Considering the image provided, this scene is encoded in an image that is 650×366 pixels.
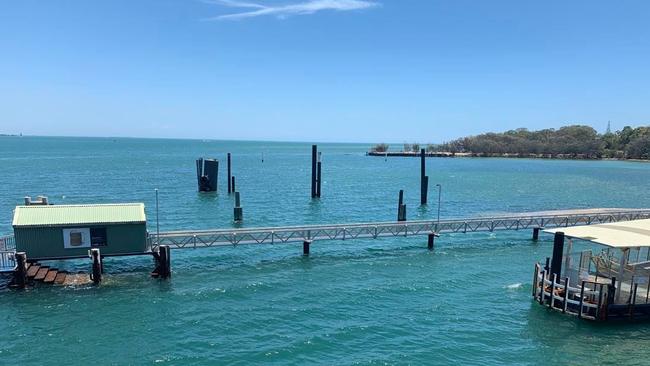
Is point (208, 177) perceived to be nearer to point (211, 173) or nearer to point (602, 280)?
point (211, 173)

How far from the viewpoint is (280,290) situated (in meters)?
28.8

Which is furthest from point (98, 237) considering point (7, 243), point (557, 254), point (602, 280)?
point (602, 280)

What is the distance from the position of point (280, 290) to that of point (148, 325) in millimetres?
8007

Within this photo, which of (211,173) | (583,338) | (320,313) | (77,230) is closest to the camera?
(583,338)

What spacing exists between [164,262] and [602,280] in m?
25.5

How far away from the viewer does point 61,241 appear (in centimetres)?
2972

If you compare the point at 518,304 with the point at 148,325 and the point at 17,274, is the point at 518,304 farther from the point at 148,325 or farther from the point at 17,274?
the point at 17,274

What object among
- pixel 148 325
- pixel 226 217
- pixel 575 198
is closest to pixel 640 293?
pixel 148 325

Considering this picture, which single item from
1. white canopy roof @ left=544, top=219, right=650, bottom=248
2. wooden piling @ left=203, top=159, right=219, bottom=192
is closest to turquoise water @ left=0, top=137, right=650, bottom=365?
white canopy roof @ left=544, top=219, right=650, bottom=248

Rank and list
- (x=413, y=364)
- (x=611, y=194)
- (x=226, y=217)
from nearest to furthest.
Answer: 1. (x=413, y=364)
2. (x=226, y=217)
3. (x=611, y=194)

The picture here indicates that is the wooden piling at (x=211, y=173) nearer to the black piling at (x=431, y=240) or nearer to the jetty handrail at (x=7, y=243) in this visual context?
the jetty handrail at (x=7, y=243)

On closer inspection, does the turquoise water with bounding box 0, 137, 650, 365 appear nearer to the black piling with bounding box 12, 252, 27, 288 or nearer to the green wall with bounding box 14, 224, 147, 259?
the black piling with bounding box 12, 252, 27, 288

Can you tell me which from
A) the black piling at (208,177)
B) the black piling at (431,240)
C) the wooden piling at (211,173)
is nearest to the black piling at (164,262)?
the black piling at (431,240)

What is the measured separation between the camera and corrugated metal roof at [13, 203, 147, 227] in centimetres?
2922
